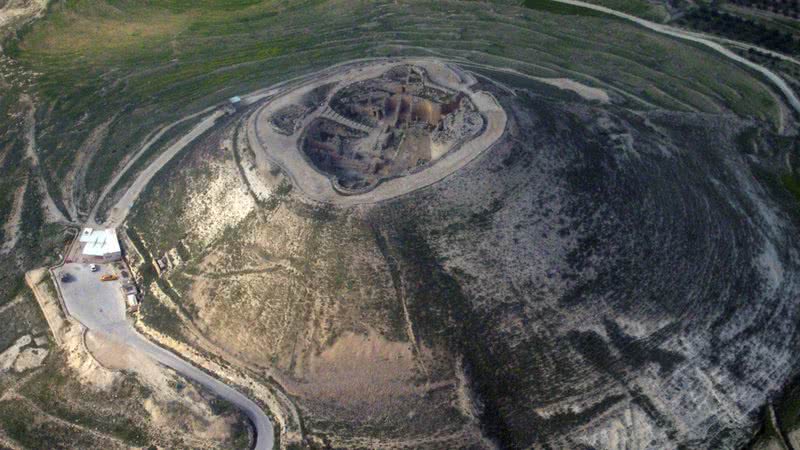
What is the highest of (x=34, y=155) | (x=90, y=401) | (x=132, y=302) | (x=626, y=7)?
(x=626, y=7)

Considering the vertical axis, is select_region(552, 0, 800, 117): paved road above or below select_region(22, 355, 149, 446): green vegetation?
above

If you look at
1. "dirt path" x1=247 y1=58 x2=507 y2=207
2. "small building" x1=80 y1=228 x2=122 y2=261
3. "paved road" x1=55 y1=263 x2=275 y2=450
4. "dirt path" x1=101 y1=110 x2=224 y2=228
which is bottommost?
"paved road" x1=55 y1=263 x2=275 y2=450

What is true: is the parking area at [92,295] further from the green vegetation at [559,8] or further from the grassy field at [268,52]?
the green vegetation at [559,8]

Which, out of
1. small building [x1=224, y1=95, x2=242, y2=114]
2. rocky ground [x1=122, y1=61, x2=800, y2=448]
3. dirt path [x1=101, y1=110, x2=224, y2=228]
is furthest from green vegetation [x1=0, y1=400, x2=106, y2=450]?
small building [x1=224, y1=95, x2=242, y2=114]

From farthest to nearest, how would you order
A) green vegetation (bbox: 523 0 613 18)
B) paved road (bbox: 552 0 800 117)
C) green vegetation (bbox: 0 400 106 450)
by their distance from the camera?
green vegetation (bbox: 523 0 613 18), paved road (bbox: 552 0 800 117), green vegetation (bbox: 0 400 106 450)

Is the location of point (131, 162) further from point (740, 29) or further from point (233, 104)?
point (740, 29)

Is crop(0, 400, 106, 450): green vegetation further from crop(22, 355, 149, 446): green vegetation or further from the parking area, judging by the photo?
the parking area

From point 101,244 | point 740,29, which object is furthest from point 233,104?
point 740,29

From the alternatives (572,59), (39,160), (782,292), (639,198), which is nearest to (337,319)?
(639,198)
